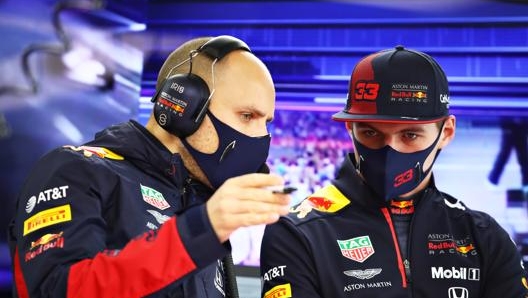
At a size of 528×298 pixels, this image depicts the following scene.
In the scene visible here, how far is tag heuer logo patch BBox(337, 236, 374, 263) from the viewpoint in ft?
5.91

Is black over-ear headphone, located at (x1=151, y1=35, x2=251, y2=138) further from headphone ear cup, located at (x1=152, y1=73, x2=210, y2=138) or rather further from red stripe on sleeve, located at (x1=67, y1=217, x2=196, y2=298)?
red stripe on sleeve, located at (x1=67, y1=217, x2=196, y2=298)

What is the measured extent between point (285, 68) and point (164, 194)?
210 cm

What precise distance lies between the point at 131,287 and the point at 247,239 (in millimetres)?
2222

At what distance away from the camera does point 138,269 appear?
4.05 ft

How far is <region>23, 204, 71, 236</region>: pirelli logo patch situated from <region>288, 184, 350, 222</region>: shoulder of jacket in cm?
70

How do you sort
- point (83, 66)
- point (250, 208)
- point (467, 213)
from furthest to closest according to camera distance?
point (83, 66), point (467, 213), point (250, 208)

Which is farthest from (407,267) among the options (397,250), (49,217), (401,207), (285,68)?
(285,68)

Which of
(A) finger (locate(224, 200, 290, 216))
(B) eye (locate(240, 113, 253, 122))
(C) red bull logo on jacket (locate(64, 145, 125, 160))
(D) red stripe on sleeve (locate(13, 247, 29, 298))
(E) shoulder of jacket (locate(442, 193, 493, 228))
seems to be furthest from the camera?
(E) shoulder of jacket (locate(442, 193, 493, 228))

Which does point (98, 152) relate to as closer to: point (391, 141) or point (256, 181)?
point (256, 181)

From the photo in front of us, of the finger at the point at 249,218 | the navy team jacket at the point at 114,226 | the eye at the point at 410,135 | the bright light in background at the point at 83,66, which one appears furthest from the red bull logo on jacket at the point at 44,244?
the bright light in background at the point at 83,66

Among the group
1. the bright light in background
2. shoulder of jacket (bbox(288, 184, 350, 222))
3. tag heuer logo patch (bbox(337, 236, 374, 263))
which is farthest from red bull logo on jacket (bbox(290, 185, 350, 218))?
the bright light in background

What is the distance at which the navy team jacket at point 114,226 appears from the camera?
1.24 meters

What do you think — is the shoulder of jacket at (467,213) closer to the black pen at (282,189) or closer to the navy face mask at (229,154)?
the navy face mask at (229,154)

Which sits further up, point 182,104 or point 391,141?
point 182,104
